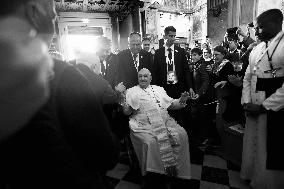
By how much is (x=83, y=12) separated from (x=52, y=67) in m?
15.0

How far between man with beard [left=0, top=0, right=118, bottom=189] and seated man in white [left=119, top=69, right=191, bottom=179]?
1998mm

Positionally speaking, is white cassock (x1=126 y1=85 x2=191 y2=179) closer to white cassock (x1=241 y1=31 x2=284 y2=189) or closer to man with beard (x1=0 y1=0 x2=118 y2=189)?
white cassock (x1=241 y1=31 x2=284 y2=189)

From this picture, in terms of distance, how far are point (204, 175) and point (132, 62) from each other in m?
2.20

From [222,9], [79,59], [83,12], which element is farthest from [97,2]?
[79,59]

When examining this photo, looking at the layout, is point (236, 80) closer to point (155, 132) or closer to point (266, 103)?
point (266, 103)

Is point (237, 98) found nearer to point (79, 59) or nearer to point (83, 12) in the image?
point (79, 59)

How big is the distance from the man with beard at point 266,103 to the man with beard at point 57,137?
82.5 inches

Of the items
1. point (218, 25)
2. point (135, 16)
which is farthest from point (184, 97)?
point (135, 16)

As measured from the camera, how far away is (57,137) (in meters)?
0.70

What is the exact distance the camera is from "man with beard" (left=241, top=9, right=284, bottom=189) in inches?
89.8

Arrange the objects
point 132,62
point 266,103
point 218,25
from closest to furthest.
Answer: point 266,103 < point 132,62 < point 218,25

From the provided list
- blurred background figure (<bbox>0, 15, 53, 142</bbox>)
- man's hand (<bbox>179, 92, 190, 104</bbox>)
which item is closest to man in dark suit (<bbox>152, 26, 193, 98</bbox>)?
man's hand (<bbox>179, 92, 190, 104</bbox>)

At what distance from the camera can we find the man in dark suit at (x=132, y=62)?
3918mm

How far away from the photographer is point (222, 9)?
8.47 meters
